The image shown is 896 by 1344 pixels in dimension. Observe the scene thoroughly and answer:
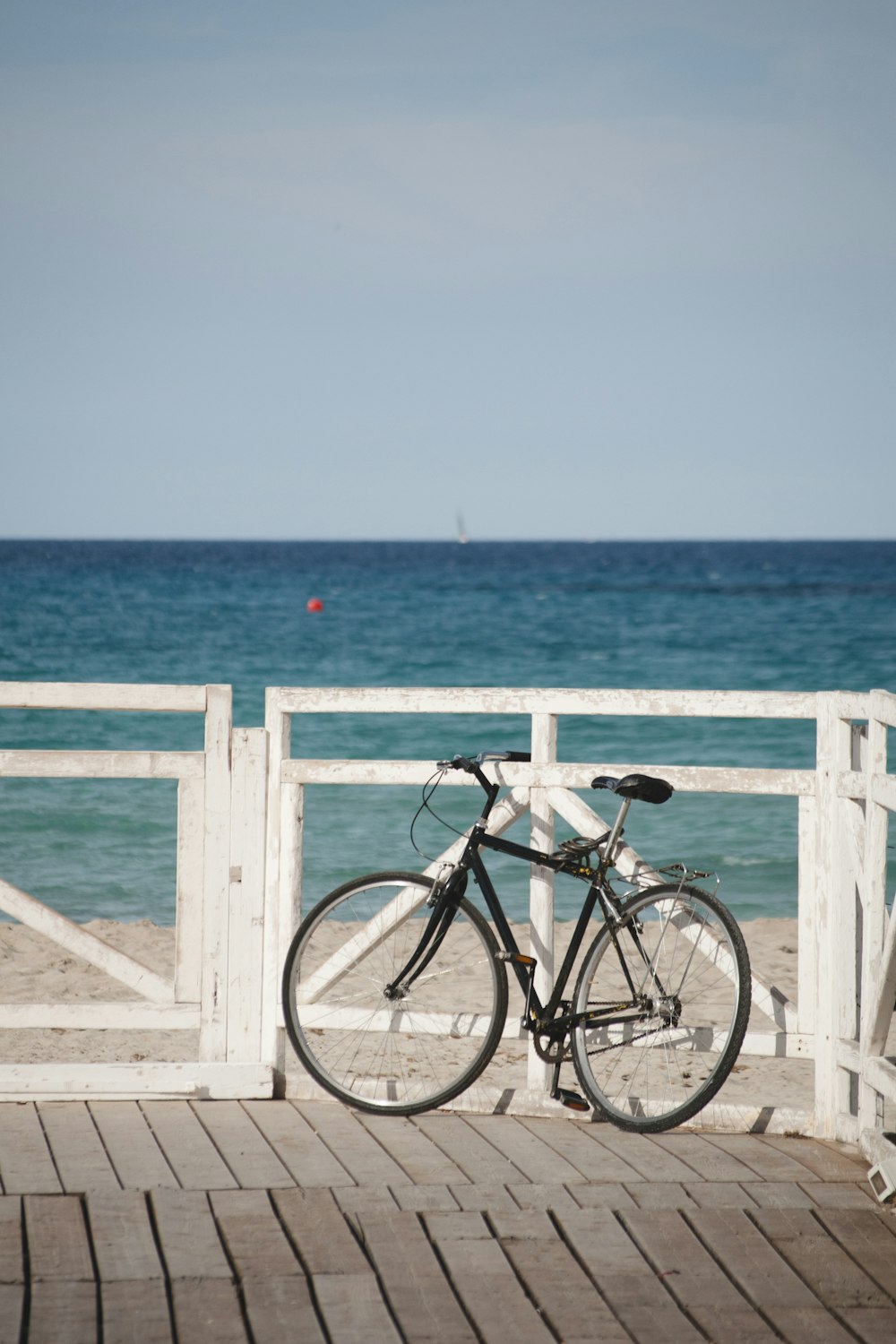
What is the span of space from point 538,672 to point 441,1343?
28.8 meters

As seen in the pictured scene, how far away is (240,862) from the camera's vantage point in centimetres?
439

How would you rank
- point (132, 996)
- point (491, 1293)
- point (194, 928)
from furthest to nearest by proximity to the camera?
point (132, 996) < point (194, 928) < point (491, 1293)

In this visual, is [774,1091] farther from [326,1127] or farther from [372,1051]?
[326,1127]

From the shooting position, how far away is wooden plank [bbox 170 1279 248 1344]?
277 centimetres

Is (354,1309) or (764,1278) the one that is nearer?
(354,1309)

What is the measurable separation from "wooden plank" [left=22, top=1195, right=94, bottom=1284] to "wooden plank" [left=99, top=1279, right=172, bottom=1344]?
0.31ft

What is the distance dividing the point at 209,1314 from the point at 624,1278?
0.88 metres

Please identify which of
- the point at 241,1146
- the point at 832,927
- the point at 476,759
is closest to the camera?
the point at 241,1146

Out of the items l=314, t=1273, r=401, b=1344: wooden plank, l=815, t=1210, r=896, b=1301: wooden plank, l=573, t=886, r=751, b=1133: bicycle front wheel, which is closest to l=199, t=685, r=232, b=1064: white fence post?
l=573, t=886, r=751, b=1133: bicycle front wheel

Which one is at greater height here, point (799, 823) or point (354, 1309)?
point (799, 823)

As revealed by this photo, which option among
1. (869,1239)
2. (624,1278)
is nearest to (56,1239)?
(624,1278)

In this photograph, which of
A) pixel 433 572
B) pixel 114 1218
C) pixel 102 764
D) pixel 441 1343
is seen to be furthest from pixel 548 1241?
pixel 433 572

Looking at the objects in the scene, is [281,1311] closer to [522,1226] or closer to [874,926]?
[522,1226]

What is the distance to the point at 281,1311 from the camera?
2.88 meters
